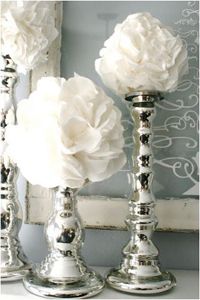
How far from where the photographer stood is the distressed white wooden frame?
0.80 m

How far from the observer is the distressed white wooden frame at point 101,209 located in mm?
795

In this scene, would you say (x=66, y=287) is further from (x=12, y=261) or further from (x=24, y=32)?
(x=24, y=32)

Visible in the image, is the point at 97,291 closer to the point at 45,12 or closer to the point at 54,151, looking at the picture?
the point at 54,151

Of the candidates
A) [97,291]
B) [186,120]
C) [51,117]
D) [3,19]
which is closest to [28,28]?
[3,19]

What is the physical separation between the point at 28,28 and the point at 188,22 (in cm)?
30

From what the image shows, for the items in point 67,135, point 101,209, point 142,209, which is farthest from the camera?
point 101,209

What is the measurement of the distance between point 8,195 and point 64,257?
148mm

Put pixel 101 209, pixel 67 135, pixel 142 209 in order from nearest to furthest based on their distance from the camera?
1. pixel 67 135
2. pixel 142 209
3. pixel 101 209

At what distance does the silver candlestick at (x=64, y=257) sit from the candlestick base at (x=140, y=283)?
0.10 feet


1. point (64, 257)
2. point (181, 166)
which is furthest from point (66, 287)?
point (181, 166)

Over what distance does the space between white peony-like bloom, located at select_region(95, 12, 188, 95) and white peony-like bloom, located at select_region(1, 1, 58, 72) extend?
12 centimetres

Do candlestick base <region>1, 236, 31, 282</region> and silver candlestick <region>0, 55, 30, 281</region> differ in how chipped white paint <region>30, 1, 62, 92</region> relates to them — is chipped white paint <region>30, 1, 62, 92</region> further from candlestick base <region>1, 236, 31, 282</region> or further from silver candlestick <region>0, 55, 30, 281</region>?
candlestick base <region>1, 236, 31, 282</region>

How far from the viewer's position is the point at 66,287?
25.3 inches

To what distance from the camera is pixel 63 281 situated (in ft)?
2.13
